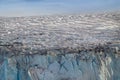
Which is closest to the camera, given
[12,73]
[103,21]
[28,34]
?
[12,73]

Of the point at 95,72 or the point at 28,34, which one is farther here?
the point at 28,34

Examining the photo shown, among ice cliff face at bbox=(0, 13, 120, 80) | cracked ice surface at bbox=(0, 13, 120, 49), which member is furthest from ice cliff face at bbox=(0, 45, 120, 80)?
cracked ice surface at bbox=(0, 13, 120, 49)

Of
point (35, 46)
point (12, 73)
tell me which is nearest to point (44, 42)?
point (35, 46)

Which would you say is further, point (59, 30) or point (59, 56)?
point (59, 30)

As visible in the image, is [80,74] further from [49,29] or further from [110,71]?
[49,29]

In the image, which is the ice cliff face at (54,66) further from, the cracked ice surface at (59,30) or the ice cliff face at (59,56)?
the cracked ice surface at (59,30)

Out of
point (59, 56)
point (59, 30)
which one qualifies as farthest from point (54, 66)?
point (59, 30)

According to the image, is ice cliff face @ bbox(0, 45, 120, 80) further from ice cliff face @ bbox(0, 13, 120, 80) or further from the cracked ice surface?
the cracked ice surface

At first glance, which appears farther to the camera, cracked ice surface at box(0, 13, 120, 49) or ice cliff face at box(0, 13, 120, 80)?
cracked ice surface at box(0, 13, 120, 49)

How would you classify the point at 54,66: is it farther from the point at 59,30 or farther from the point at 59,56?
the point at 59,30
